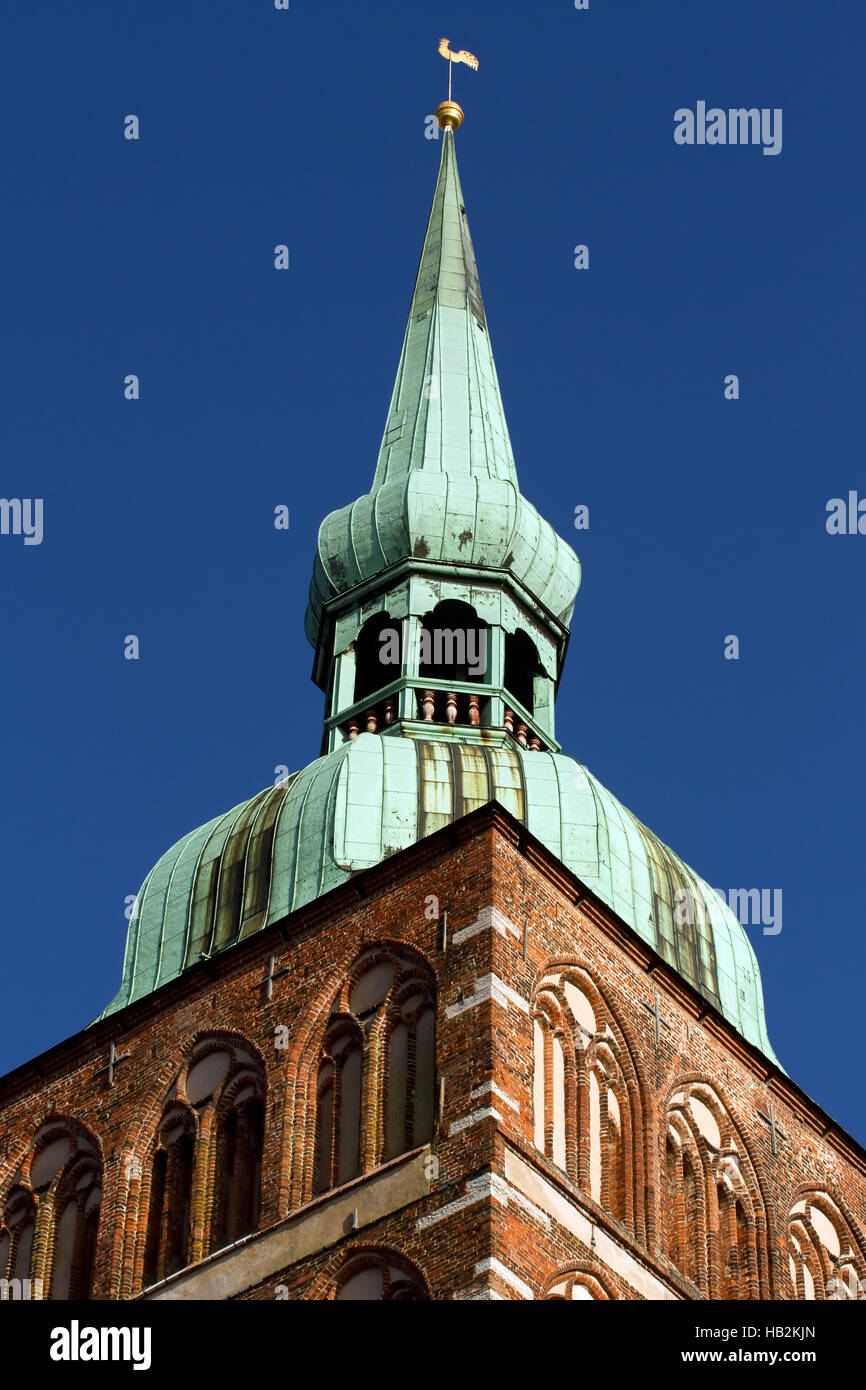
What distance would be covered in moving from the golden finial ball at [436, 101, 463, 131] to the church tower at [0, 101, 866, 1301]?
45.2ft

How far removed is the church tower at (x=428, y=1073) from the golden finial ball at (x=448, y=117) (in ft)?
45.2

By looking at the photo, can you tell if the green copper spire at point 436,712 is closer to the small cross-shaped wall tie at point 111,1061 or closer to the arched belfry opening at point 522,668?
the arched belfry opening at point 522,668

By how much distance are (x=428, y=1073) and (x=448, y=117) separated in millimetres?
24151

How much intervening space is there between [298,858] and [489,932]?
15.5 feet

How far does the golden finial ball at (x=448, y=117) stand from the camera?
2484 inches

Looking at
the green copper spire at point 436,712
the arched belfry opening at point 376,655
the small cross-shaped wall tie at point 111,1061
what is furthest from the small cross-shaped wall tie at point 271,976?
the arched belfry opening at point 376,655

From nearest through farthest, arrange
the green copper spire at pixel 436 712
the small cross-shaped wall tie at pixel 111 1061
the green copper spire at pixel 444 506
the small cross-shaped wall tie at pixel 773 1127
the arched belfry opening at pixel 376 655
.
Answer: the small cross-shaped wall tie at pixel 111 1061, the small cross-shaped wall tie at pixel 773 1127, the green copper spire at pixel 436 712, the arched belfry opening at pixel 376 655, the green copper spire at pixel 444 506

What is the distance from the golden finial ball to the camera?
207 feet

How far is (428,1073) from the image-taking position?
43.9 meters

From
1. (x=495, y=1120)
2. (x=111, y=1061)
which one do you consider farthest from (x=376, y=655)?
(x=495, y=1120)

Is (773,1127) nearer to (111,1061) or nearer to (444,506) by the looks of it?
(111,1061)

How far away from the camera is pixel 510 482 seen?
183 feet

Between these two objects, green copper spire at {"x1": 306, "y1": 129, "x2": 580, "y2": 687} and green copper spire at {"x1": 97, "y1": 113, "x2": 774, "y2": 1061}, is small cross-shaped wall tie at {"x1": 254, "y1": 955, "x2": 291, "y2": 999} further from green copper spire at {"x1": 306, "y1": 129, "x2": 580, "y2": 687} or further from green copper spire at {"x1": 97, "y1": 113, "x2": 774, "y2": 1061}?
green copper spire at {"x1": 306, "y1": 129, "x2": 580, "y2": 687}
